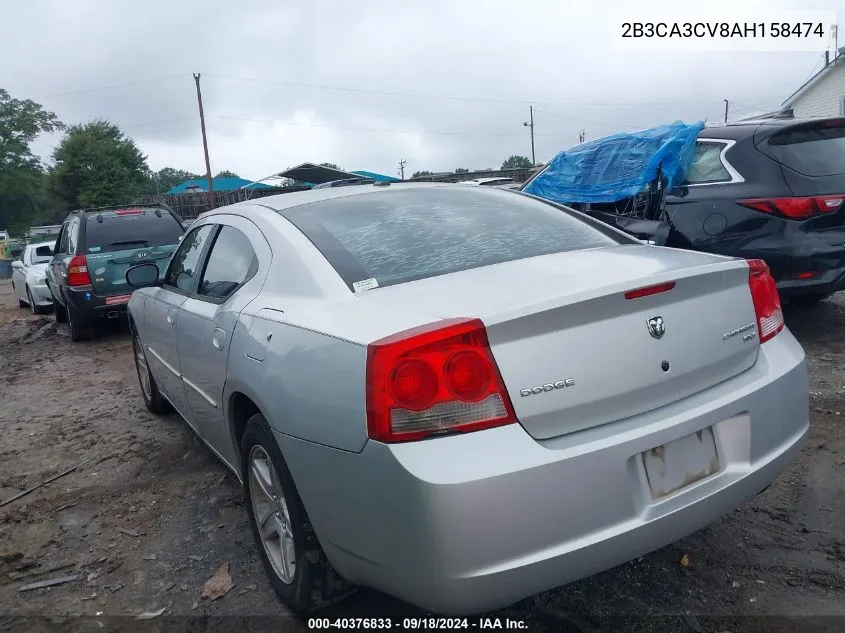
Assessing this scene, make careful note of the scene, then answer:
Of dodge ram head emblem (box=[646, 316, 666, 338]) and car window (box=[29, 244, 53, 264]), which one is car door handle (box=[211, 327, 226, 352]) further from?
car window (box=[29, 244, 53, 264])

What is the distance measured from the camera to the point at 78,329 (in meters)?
8.81

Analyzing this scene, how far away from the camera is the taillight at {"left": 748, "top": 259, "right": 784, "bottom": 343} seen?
251 cm

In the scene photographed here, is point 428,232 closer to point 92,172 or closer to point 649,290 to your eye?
point 649,290

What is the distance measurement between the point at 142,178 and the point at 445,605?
6004cm

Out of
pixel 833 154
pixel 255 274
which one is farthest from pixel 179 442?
pixel 833 154

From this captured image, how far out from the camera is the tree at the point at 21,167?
57500mm

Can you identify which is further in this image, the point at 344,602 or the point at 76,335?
the point at 76,335

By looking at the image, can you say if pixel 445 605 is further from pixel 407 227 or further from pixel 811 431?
pixel 811 431

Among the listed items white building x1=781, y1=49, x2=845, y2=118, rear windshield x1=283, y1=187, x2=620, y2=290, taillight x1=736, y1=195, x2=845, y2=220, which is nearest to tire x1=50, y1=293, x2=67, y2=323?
rear windshield x1=283, y1=187, x2=620, y2=290

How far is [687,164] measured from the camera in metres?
5.86

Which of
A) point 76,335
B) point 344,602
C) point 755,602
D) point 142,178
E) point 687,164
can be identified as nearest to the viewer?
point 755,602

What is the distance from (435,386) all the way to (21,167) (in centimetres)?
6765

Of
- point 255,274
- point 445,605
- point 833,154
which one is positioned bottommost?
point 445,605

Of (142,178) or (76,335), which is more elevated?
(142,178)
